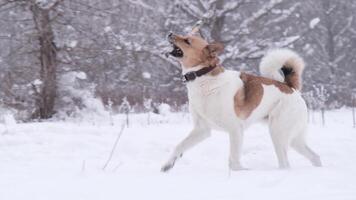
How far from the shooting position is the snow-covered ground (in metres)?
3.20

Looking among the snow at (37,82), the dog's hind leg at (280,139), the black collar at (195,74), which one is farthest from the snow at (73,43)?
the dog's hind leg at (280,139)

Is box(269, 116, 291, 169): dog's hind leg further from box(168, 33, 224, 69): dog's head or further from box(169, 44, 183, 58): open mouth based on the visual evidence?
box(169, 44, 183, 58): open mouth

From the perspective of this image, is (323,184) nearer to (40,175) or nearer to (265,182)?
(265,182)

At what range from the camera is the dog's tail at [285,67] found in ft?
20.1

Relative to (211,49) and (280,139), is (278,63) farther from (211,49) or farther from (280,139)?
(211,49)

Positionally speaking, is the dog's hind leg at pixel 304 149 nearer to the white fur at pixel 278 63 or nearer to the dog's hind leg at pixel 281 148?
the dog's hind leg at pixel 281 148

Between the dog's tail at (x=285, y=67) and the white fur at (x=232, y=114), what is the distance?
0.87ft

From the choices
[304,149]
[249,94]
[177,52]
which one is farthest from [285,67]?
[177,52]

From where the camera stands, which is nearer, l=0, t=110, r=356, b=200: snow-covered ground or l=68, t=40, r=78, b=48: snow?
l=0, t=110, r=356, b=200: snow-covered ground

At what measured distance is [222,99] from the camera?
17.4 feet

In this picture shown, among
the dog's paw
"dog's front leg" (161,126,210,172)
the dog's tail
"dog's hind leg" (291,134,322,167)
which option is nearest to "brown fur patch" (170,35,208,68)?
"dog's front leg" (161,126,210,172)

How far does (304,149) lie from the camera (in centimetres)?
607

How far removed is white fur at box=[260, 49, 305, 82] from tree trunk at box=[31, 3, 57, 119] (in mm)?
6854

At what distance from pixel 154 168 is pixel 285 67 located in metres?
Answer: 2.05
